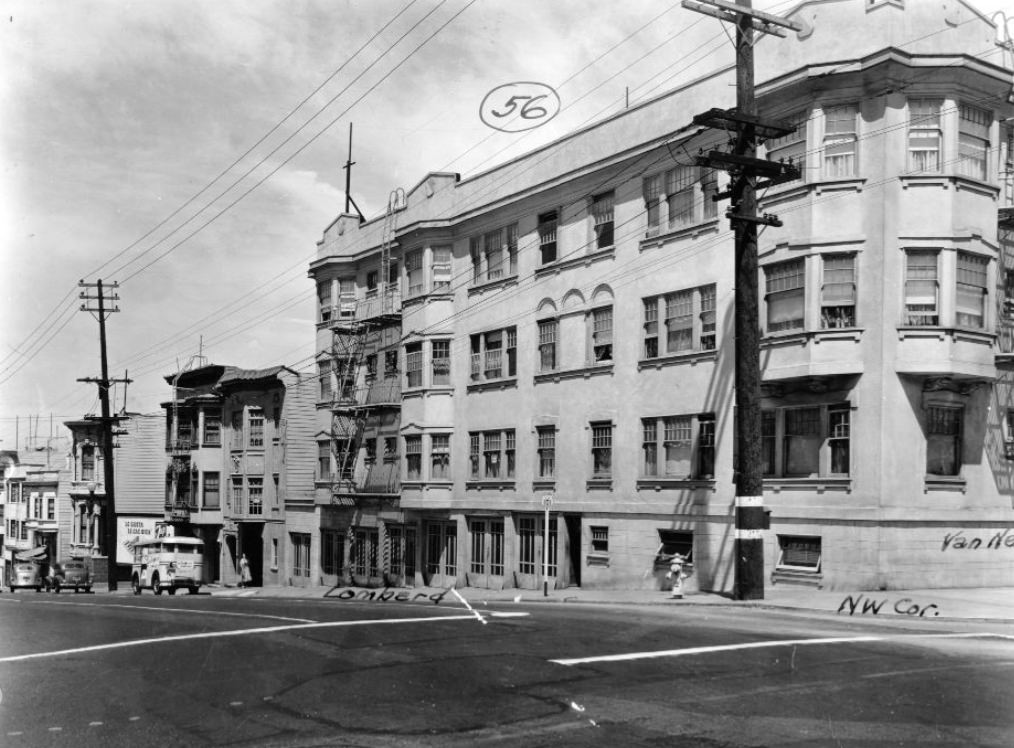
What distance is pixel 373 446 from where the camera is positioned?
44312 mm

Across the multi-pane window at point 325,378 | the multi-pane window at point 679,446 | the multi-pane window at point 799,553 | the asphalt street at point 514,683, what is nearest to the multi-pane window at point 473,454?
the multi-pane window at point 679,446

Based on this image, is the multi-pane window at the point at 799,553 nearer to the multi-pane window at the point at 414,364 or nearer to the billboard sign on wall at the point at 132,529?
the multi-pane window at the point at 414,364

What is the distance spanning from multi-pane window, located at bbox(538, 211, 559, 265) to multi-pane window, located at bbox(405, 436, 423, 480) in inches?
358

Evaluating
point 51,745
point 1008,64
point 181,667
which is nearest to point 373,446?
point 1008,64

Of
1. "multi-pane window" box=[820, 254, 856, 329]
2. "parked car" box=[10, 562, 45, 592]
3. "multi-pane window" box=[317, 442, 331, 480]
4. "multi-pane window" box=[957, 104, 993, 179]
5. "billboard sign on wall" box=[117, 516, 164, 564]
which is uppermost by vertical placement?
"multi-pane window" box=[957, 104, 993, 179]

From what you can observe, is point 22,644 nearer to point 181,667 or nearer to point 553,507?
point 181,667

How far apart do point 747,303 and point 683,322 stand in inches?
316

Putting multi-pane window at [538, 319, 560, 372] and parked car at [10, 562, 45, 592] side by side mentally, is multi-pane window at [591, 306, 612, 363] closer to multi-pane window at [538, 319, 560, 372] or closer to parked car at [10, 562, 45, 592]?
multi-pane window at [538, 319, 560, 372]

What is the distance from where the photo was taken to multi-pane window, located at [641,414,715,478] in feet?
95.9

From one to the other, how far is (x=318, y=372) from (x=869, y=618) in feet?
107

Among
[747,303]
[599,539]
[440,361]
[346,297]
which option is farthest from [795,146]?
[346,297]

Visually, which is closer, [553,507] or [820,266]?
[820,266]

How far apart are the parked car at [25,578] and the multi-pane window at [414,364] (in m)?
27.4

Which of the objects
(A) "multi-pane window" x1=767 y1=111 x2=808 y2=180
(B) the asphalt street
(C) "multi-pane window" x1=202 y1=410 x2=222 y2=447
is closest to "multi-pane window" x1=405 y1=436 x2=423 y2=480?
(A) "multi-pane window" x1=767 y1=111 x2=808 y2=180
